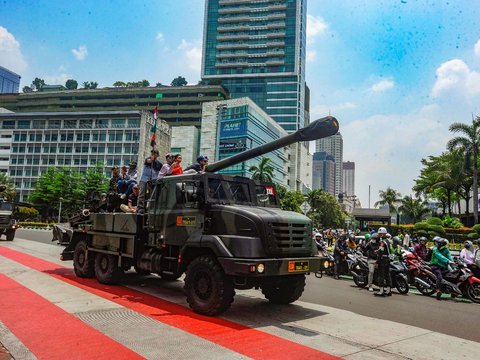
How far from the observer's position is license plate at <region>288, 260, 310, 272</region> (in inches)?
261

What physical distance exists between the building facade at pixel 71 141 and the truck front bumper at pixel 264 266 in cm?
7174

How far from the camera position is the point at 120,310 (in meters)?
→ 7.04

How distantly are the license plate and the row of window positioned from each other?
74.3 metres

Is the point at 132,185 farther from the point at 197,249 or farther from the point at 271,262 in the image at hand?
the point at 271,262

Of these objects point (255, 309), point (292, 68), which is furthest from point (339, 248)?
point (292, 68)

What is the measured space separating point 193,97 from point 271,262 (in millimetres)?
95708

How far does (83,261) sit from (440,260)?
9.24m

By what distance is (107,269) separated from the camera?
950cm

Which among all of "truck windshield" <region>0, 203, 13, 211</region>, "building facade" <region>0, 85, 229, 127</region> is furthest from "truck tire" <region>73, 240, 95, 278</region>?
"building facade" <region>0, 85, 229, 127</region>

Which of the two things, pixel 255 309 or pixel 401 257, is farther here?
pixel 401 257

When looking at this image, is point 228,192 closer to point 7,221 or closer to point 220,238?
point 220,238

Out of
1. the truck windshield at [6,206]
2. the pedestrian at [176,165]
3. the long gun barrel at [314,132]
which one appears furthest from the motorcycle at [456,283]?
the truck windshield at [6,206]

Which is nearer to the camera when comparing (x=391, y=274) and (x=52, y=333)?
(x=52, y=333)

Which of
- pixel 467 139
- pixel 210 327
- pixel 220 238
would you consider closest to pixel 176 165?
pixel 220 238
